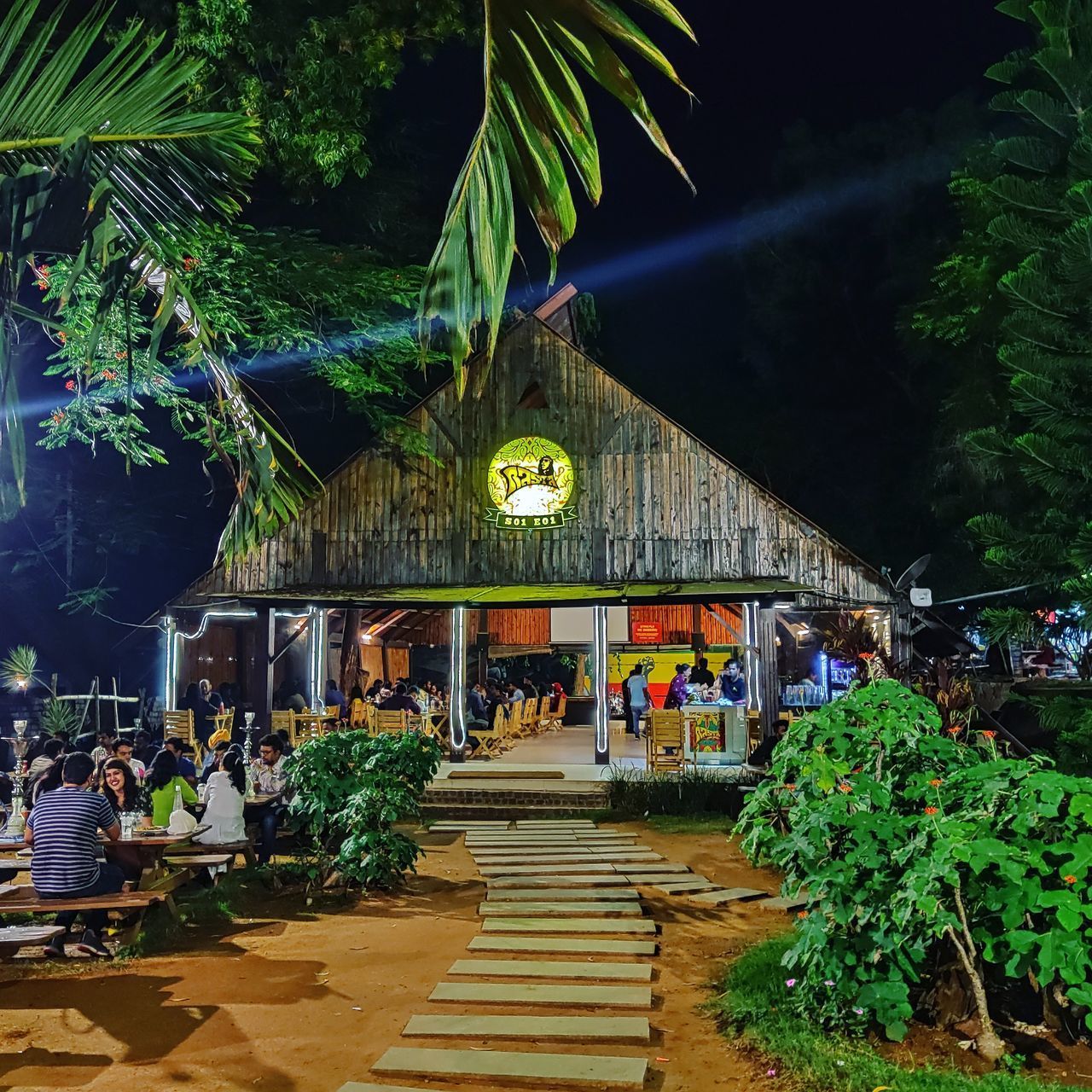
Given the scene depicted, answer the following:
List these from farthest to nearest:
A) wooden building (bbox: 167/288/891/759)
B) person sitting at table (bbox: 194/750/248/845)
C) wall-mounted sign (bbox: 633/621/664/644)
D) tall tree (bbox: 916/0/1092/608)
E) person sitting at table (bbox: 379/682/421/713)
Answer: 1. wall-mounted sign (bbox: 633/621/664/644)
2. person sitting at table (bbox: 379/682/421/713)
3. wooden building (bbox: 167/288/891/759)
4. tall tree (bbox: 916/0/1092/608)
5. person sitting at table (bbox: 194/750/248/845)

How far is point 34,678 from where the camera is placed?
13.5 m

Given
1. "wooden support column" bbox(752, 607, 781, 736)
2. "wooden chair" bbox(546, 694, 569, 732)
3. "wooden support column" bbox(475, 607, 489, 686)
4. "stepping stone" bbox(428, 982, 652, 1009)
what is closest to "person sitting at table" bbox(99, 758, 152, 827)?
"stepping stone" bbox(428, 982, 652, 1009)

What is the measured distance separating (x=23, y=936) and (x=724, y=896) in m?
4.23

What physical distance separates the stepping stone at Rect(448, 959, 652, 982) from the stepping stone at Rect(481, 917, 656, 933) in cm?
57

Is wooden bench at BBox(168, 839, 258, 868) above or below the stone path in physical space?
above

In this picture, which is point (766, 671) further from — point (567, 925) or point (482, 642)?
point (567, 925)

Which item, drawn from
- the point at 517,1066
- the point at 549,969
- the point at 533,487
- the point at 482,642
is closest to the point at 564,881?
the point at 549,969

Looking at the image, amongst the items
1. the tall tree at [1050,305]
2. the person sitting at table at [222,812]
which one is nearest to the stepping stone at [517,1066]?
the person sitting at table at [222,812]

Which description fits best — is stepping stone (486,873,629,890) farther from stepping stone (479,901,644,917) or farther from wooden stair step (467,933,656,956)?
wooden stair step (467,933,656,956)

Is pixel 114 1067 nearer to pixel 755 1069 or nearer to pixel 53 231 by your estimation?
pixel 755 1069

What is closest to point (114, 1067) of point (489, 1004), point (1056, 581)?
point (489, 1004)

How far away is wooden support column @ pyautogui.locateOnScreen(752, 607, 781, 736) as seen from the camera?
39.6ft

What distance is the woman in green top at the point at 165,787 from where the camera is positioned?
665cm

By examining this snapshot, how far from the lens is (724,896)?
6512 mm
